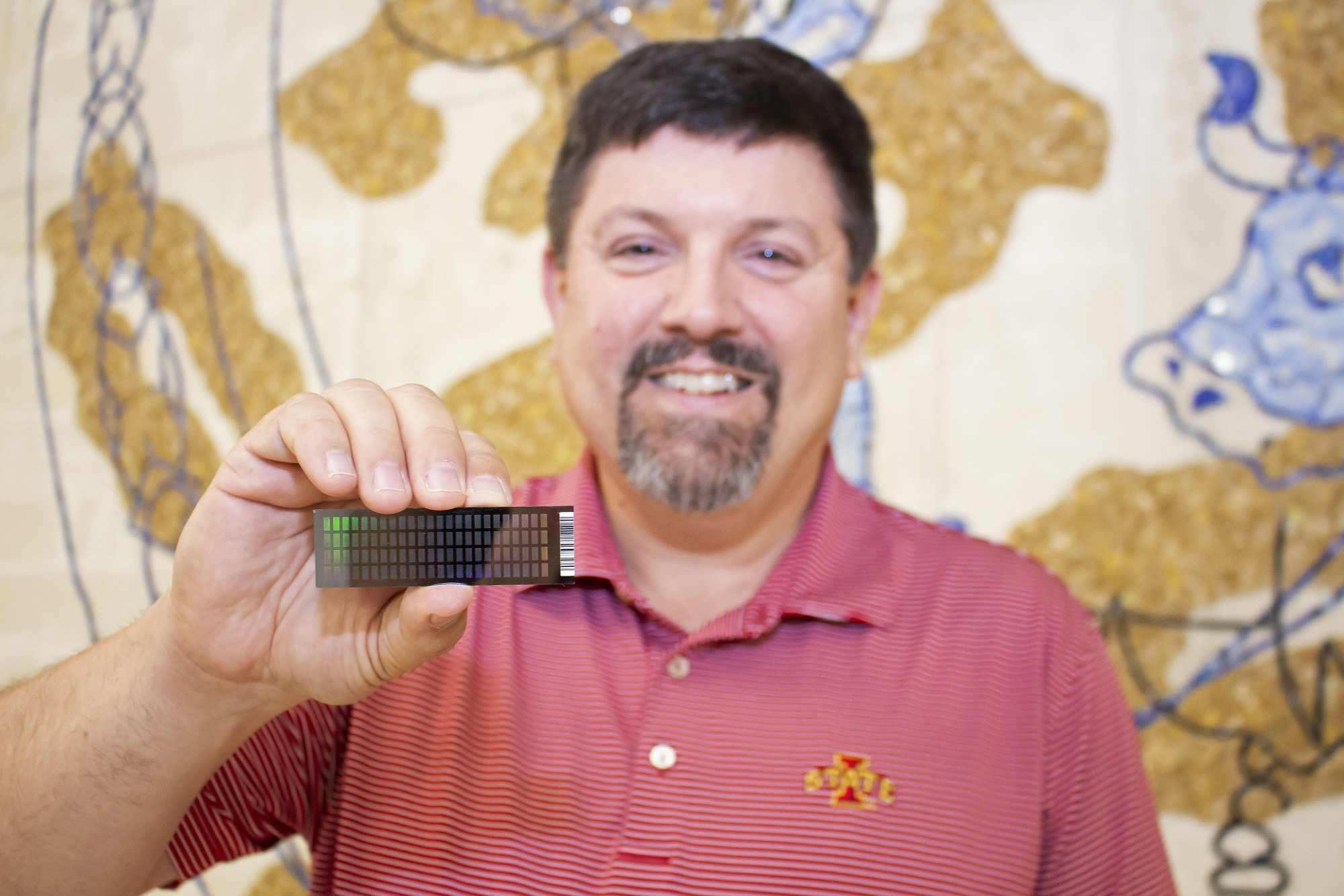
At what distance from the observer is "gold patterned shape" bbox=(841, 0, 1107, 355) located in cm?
150

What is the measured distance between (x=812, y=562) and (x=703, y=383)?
24cm

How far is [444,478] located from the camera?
658mm

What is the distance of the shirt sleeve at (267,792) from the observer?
3.06ft

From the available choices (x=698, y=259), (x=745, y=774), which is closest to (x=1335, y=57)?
(x=698, y=259)

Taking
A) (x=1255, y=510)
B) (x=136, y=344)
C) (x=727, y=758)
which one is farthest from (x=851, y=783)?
(x=136, y=344)

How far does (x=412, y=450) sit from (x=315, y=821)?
0.58 metres

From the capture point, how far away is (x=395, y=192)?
1941 millimetres

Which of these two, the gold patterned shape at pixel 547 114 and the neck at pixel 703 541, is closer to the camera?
the neck at pixel 703 541

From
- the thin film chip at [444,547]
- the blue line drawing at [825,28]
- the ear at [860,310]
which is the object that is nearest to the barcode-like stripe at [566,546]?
the thin film chip at [444,547]

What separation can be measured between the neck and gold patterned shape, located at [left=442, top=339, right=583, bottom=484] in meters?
0.62

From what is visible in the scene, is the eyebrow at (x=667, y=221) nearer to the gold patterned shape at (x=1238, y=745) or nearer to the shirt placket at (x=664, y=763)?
the shirt placket at (x=664, y=763)

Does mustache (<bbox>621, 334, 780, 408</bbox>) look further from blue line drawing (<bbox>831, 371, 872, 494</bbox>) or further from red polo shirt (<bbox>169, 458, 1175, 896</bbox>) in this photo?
blue line drawing (<bbox>831, 371, 872, 494</bbox>)

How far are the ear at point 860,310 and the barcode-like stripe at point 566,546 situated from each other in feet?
2.11

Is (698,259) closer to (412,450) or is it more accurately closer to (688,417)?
(688,417)
